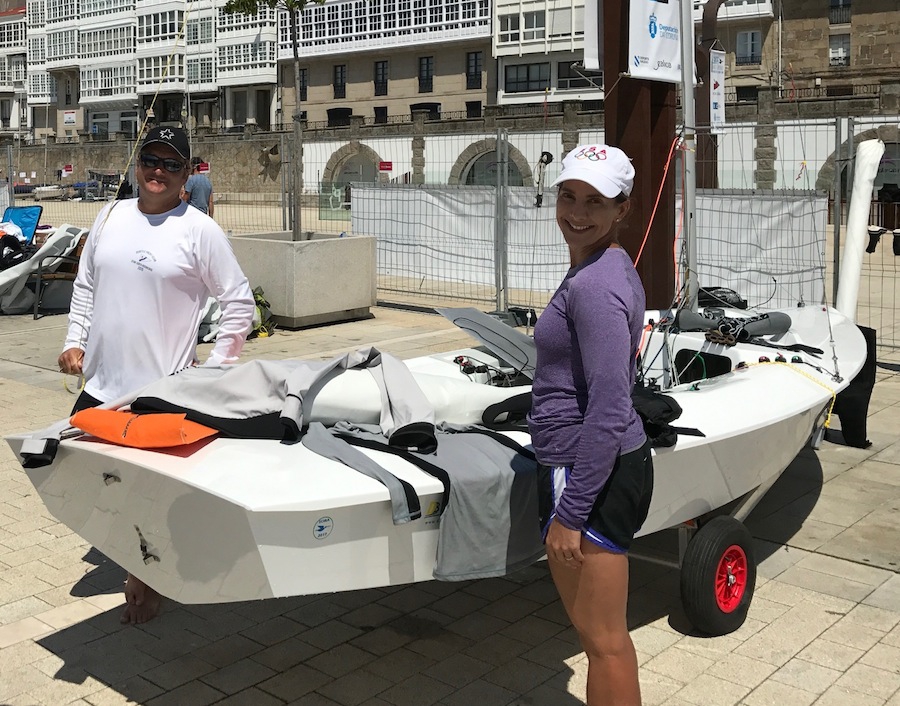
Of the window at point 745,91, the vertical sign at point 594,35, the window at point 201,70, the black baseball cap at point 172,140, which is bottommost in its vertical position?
the black baseball cap at point 172,140

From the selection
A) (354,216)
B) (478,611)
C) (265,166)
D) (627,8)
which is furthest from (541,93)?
(478,611)

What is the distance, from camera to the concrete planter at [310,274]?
1206 centimetres

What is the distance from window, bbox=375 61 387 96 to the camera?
67.8 metres

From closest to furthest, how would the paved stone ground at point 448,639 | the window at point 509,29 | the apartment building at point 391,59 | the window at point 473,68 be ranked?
the paved stone ground at point 448,639 → the window at point 509,29 → the apartment building at point 391,59 → the window at point 473,68

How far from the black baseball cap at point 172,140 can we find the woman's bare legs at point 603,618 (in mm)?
2268

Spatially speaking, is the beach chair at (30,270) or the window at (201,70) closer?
the beach chair at (30,270)

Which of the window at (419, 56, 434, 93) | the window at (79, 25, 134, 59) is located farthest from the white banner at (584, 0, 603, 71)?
the window at (79, 25, 134, 59)

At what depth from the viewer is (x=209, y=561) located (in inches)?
134

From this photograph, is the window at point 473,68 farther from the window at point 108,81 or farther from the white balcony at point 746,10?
the window at point 108,81

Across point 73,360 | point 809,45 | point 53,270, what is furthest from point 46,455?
point 809,45

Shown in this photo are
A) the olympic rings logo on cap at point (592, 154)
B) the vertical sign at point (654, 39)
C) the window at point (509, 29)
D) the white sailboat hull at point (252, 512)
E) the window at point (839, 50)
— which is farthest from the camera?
the window at point (509, 29)

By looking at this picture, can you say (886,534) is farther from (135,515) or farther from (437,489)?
(135,515)

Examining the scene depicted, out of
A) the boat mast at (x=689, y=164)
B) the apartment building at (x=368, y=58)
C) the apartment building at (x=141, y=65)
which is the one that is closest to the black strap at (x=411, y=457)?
the boat mast at (x=689, y=164)

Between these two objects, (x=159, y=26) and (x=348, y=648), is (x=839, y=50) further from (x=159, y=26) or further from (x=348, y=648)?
(x=348, y=648)
